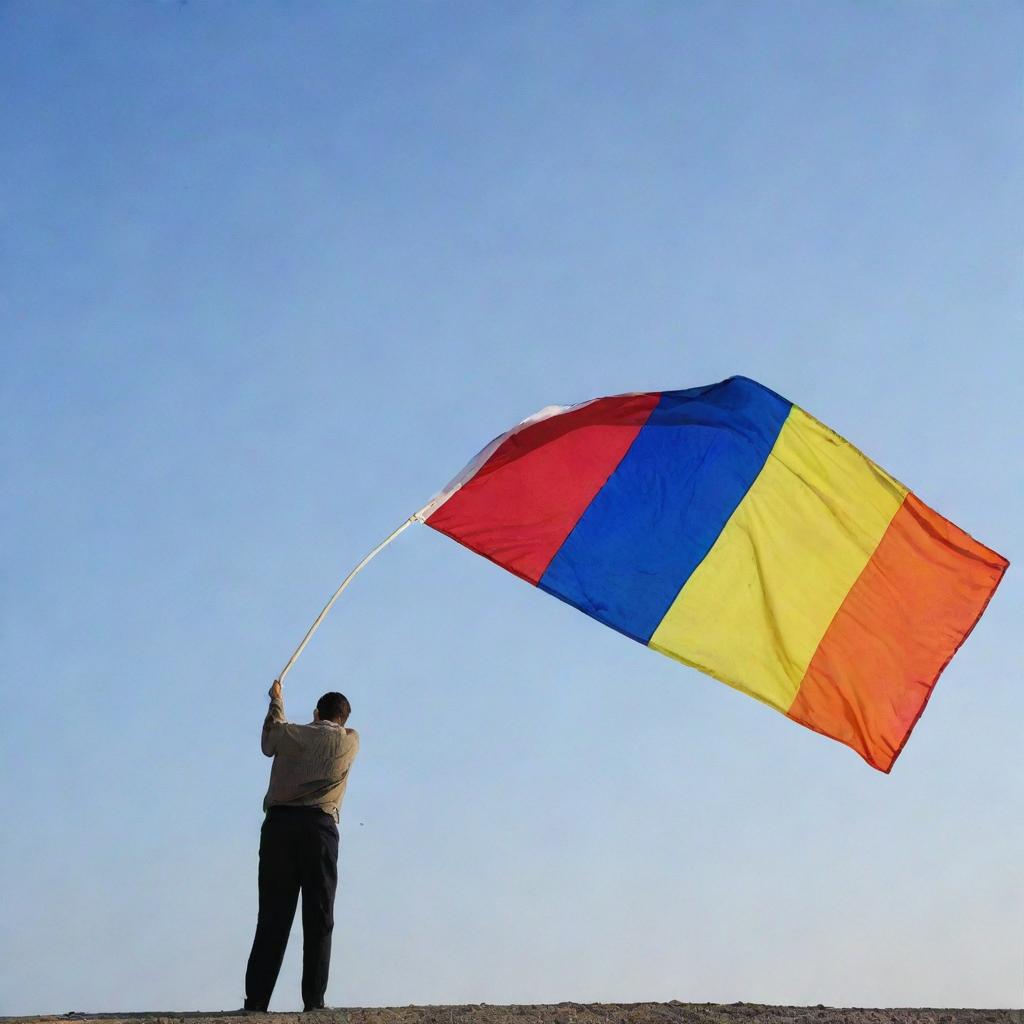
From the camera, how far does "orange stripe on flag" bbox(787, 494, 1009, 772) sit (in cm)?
802

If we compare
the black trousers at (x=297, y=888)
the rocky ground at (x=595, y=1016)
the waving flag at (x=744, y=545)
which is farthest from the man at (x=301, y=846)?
the waving flag at (x=744, y=545)

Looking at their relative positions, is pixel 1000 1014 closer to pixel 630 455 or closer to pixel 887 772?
pixel 887 772

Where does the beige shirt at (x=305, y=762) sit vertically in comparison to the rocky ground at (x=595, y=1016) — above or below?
above

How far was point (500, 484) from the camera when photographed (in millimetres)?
8609

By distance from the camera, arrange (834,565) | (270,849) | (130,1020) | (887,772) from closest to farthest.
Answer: (130,1020)
(270,849)
(887,772)
(834,565)

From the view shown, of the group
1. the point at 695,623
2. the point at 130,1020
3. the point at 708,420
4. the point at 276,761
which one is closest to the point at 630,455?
the point at 708,420

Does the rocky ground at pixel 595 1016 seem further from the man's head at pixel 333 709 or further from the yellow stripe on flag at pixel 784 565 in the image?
the yellow stripe on flag at pixel 784 565

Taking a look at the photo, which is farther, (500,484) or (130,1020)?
(500,484)

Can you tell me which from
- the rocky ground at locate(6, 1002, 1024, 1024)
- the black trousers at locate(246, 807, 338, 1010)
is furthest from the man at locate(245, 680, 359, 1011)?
the rocky ground at locate(6, 1002, 1024, 1024)

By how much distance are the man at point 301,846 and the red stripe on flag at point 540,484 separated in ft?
7.31

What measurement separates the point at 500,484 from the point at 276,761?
283cm

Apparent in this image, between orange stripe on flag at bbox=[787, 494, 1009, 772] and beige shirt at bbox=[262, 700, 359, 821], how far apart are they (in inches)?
123

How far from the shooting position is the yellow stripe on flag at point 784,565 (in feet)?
27.1

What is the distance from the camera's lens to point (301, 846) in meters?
6.39
